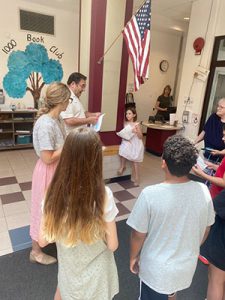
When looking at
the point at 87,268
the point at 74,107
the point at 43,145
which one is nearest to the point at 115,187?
the point at 74,107

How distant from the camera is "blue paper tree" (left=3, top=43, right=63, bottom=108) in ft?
15.5

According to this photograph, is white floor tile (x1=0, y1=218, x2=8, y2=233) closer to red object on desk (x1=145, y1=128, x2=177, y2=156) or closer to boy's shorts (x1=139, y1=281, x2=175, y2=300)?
boy's shorts (x1=139, y1=281, x2=175, y2=300)

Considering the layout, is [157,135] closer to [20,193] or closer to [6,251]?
[20,193]

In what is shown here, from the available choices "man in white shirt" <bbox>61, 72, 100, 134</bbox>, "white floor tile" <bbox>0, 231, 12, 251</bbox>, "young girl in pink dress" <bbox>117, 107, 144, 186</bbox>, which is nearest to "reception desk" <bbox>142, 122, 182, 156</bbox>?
"young girl in pink dress" <bbox>117, 107, 144, 186</bbox>

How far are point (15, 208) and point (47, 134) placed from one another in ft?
5.23

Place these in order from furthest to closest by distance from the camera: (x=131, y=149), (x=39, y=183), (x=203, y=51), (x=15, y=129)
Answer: (x=15, y=129), (x=203, y=51), (x=131, y=149), (x=39, y=183)

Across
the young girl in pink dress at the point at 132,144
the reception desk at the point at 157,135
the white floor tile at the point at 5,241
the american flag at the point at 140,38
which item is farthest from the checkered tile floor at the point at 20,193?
the american flag at the point at 140,38

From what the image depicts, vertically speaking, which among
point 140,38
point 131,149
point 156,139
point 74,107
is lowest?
point 156,139

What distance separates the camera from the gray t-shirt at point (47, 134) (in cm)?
159

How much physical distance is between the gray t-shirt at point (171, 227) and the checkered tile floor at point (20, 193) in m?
1.54

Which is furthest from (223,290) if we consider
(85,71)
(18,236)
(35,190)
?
(85,71)

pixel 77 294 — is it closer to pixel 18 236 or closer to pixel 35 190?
pixel 35 190

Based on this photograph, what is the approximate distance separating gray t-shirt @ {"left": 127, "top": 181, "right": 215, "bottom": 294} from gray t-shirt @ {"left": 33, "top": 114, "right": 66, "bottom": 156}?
86 cm

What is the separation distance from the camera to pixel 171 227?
1.01m
